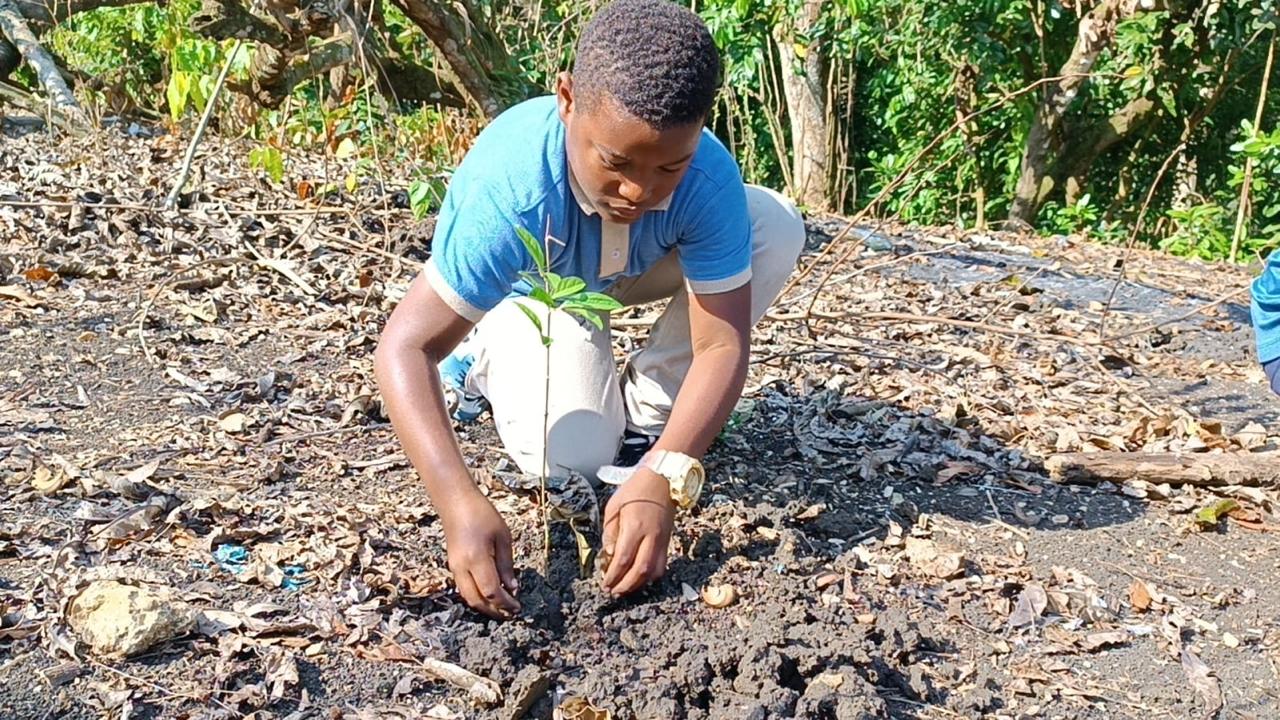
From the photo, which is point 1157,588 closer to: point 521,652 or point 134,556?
point 521,652

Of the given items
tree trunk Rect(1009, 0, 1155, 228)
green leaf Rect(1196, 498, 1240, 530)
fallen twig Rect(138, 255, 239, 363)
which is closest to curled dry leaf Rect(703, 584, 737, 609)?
green leaf Rect(1196, 498, 1240, 530)

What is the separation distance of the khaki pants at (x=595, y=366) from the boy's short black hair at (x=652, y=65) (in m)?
0.78

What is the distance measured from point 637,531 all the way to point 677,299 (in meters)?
0.87

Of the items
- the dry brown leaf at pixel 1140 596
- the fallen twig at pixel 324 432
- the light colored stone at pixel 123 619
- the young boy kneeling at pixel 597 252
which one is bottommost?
the fallen twig at pixel 324 432

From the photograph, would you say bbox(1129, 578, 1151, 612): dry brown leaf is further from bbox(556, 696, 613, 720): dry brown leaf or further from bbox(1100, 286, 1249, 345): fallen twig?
bbox(1100, 286, 1249, 345): fallen twig

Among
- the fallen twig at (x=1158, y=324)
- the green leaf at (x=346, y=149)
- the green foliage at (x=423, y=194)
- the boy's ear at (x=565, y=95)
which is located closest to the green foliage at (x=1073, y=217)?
the fallen twig at (x=1158, y=324)

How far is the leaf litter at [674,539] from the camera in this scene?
200 cm

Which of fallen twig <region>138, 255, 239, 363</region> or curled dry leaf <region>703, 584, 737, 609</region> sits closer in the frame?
curled dry leaf <region>703, 584, 737, 609</region>

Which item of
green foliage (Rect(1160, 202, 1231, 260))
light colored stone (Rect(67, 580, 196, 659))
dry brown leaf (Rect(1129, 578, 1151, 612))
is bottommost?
green foliage (Rect(1160, 202, 1231, 260))

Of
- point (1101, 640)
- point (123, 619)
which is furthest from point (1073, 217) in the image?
point (123, 619)

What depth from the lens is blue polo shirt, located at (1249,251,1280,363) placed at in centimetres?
268

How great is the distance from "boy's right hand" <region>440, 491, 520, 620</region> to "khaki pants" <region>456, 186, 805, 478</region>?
1.95 feet

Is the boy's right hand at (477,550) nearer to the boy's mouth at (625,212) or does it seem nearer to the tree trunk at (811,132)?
the boy's mouth at (625,212)

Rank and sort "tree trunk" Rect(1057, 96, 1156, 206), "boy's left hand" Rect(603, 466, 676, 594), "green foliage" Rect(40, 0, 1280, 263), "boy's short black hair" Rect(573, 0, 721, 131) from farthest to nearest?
1. "tree trunk" Rect(1057, 96, 1156, 206)
2. "green foliage" Rect(40, 0, 1280, 263)
3. "boy's left hand" Rect(603, 466, 676, 594)
4. "boy's short black hair" Rect(573, 0, 721, 131)
